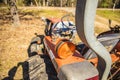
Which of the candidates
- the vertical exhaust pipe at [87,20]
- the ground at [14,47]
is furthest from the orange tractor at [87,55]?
the ground at [14,47]

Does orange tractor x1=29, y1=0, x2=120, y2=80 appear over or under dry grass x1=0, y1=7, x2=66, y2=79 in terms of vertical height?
over

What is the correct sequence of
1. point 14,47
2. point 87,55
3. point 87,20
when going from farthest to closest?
1. point 14,47
2. point 87,55
3. point 87,20

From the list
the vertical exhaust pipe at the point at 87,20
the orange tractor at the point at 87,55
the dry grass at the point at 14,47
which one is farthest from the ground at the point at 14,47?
the vertical exhaust pipe at the point at 87,20

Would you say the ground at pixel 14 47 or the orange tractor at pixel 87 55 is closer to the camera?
the orange tractor at pixel 87 55

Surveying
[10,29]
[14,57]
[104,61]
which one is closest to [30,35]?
[10,29]

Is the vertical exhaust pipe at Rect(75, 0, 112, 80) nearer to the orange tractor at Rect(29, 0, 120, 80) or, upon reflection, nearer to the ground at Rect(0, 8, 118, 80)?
the orange tractor at Rect(29, 0, 120, 80)

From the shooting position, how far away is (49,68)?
4102mm

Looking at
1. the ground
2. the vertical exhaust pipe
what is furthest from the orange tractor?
the ground

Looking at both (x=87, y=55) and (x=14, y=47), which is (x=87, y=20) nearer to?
(x=87, y=55)

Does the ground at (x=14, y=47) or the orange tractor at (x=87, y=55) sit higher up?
the orange tractor at (x=87, y=55)

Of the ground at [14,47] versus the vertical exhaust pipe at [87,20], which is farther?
the ground at [14,47]

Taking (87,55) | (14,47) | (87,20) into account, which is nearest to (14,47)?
(14,47)

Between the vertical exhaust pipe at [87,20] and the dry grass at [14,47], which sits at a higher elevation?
the vertical exhaust pipe at [87,20]

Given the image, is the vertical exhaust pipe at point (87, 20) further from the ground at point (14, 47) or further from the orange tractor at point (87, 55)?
the ground at point (14, 47)
